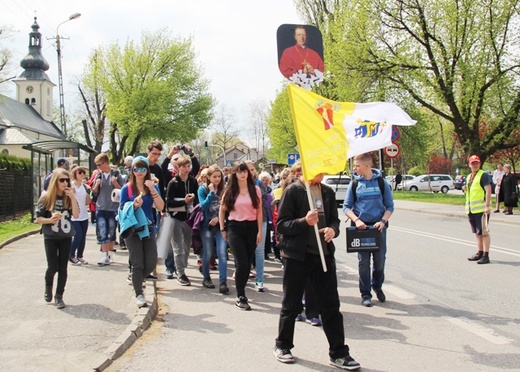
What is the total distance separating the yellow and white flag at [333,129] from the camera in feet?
→ 16.8

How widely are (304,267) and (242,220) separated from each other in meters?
2.18

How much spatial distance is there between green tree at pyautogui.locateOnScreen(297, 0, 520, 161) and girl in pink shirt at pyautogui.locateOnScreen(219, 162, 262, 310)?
20238mm

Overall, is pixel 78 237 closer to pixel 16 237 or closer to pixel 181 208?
pixel 181 208

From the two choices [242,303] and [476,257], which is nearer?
[242,303]

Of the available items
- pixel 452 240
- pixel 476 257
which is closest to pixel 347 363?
pixel 476 257

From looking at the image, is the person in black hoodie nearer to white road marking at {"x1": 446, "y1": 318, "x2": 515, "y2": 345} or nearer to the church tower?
white road marking at {"x1": 446, "y1": 318, "x2": 515, "y2": 345}

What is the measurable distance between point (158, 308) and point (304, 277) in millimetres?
2804

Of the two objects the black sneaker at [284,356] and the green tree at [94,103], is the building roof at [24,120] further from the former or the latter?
the black sneaker at [284,356]

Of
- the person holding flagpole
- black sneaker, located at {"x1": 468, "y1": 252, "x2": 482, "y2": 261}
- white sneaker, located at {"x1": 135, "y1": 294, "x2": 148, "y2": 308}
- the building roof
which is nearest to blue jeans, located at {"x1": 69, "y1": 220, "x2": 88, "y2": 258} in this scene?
white sneaker, located at {"x1": 135, "y1": 294, "x2": 148, "y2": 308}

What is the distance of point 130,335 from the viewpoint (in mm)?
5688

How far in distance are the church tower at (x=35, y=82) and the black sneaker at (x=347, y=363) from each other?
91.8 meters

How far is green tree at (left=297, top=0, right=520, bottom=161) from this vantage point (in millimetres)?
25016

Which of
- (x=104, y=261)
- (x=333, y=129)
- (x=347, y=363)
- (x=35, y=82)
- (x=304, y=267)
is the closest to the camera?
(x=347, y=363)

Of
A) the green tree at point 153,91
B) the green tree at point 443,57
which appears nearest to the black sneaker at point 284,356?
the green tree at point 443,57
